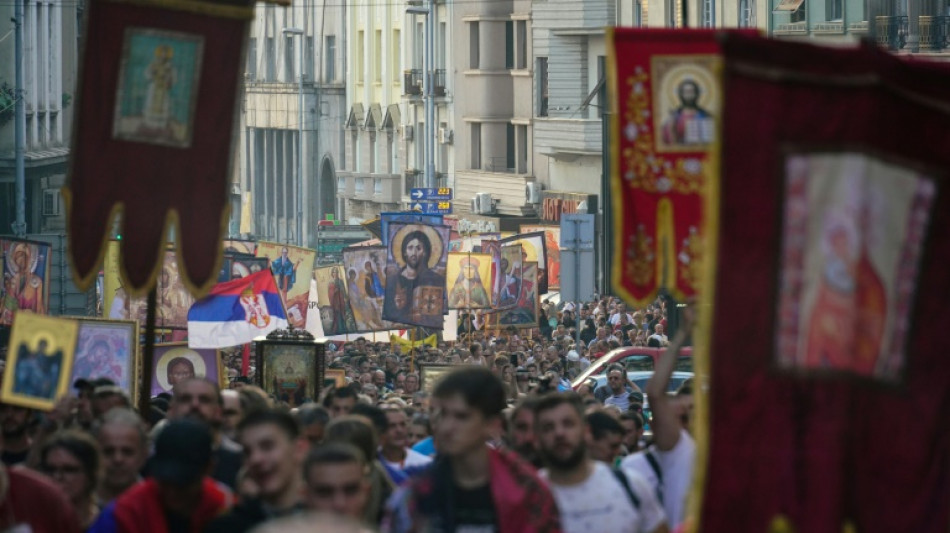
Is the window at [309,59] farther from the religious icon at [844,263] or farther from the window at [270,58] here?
the religious icon at [844,263]

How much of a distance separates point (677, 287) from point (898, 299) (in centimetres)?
388

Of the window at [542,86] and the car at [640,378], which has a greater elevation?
the window at [542,86]

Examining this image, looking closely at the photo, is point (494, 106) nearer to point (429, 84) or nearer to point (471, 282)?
point (429, 84)

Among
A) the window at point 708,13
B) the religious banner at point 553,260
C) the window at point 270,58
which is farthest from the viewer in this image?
the window at point 270,58

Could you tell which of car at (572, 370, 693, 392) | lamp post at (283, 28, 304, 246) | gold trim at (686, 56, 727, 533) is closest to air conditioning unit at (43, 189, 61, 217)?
lamp post at (283, 28, 304, 246)

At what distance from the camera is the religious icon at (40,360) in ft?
41.6

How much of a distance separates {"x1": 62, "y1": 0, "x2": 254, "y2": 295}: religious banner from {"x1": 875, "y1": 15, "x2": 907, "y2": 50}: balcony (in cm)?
2928

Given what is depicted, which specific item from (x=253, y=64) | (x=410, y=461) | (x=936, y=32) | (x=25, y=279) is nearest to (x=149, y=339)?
(x=410, y=461)

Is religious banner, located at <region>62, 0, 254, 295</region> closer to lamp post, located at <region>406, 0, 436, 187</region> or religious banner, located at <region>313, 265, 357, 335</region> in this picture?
religious banner, located at <region>313, 265, 357, 335</region>

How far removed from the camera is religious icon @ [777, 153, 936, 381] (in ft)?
18.1

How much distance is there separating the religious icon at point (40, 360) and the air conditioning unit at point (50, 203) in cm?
4260

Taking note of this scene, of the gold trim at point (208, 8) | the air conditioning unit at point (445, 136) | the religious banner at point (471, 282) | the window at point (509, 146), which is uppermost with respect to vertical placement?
the air conditioning unit at point (445, 136)

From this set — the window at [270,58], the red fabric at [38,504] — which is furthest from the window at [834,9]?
the window at [270,58]

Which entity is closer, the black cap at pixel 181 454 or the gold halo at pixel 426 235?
the black cap at pixel 181 454
